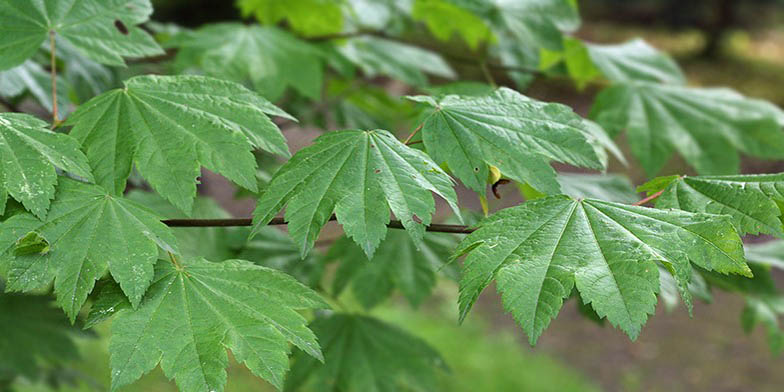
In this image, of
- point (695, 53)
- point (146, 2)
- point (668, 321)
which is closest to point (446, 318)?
point (668, 321)

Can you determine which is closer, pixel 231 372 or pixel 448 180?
pixel 448 180

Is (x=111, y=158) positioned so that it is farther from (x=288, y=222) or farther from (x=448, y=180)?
(x=448, y=180)

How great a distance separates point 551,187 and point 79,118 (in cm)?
66

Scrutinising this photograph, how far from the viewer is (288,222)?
0.96 metres

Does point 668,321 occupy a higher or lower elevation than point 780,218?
lower

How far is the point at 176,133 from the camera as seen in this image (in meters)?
1.05

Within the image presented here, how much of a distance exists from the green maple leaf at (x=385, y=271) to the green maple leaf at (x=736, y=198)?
0.80m

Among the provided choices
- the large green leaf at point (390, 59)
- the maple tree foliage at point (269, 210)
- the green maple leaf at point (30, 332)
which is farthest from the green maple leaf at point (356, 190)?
the green maple leaf at point (30, 332)

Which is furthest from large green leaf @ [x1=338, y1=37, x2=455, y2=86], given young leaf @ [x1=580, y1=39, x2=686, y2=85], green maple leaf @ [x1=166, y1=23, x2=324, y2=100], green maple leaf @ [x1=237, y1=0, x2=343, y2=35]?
young leaf @ [x1=580, y1=39, x2=686, y2=85]

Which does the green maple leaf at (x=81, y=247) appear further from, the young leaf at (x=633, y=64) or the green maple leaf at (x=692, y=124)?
the young leaf at (x=633, y=64)

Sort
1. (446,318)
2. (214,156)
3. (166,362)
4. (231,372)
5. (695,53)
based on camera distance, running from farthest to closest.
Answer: (695,53)
(446,318)
(231,372)
(214,156)
(166,362)

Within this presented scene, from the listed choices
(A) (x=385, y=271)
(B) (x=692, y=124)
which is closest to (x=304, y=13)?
(A) (x=385, y=271)

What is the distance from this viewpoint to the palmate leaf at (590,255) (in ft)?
2.91

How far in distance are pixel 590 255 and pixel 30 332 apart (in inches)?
65.4
